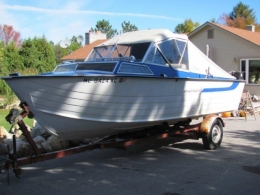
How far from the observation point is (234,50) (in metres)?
21.9

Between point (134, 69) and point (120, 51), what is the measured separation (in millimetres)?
1407

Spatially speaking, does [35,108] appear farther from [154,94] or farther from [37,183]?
[154,94]

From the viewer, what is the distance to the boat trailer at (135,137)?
5.84m

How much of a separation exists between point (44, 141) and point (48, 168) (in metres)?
1.44

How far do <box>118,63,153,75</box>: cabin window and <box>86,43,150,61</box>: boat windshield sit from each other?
1.88ft

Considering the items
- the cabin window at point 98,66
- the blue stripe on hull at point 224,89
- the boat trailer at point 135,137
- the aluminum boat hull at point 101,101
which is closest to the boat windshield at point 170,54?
the aluminum boat hull at point 101,101

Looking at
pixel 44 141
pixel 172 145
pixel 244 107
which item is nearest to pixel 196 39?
pixel 244 107

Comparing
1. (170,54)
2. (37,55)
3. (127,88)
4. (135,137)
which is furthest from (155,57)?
(37,55)

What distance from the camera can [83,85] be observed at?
611 cm

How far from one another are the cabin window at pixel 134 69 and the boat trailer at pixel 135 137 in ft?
4.65

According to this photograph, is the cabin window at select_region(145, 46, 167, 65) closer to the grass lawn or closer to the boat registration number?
the boat registration number

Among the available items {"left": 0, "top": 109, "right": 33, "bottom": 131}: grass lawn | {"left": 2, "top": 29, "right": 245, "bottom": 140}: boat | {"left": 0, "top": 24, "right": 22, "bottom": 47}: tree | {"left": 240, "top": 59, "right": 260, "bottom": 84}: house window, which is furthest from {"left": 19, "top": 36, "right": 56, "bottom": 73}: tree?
{"left": 0, "top": 24, "right": 22, "bottom": 47}: tree

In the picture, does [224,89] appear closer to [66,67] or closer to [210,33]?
[66,67]

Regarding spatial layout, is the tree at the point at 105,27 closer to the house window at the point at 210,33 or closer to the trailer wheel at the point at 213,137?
the house window at the point at 210,33
